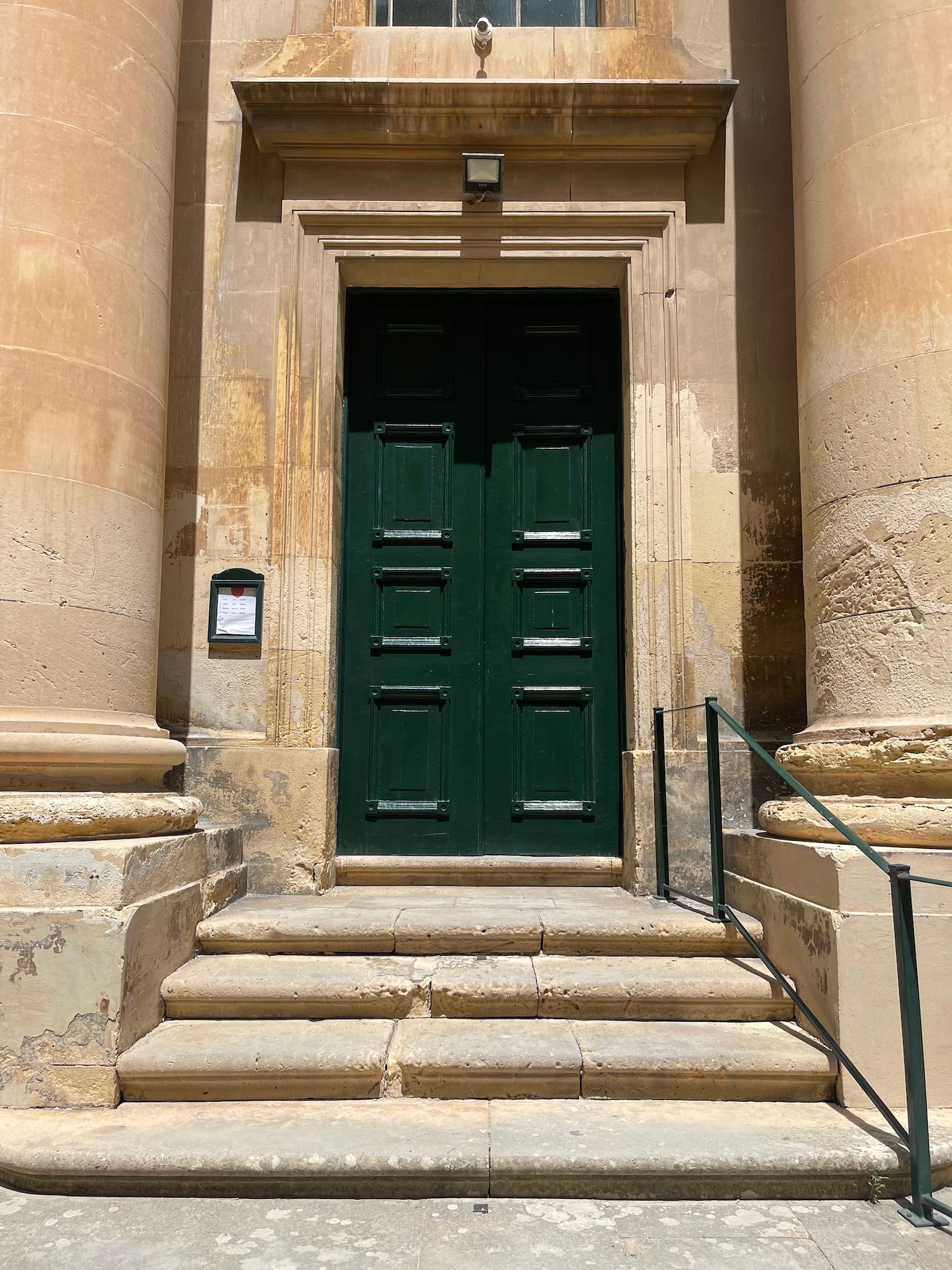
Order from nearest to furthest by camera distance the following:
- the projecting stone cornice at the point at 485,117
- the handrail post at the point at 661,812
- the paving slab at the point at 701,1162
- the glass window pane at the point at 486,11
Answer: the paving slab at the point at 701,1162 < the handrail post at the point at 661,812 < the projecting stone cornice at the point at 485,117 < the glass window pane at the point at 486,11

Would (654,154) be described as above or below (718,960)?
above

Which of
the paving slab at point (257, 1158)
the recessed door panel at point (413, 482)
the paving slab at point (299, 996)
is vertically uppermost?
the recessed door panel at point (413, 482)

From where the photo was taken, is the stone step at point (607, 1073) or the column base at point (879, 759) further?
the column base at point (879, 759)

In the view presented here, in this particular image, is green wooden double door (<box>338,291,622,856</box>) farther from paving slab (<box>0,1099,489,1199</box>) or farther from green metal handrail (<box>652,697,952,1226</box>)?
paving slab (<box>0,1099,489,1199</box>)

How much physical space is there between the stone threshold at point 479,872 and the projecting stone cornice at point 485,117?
3.99 metres

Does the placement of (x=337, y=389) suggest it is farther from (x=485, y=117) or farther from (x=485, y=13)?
(x=485, y=13)

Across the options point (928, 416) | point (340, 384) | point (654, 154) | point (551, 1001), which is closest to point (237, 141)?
point (340, 384)

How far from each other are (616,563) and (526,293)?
5.70 ft

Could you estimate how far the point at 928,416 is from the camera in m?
4.13

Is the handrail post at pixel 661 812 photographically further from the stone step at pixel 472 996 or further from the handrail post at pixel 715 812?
the stone step at pixel 472 996

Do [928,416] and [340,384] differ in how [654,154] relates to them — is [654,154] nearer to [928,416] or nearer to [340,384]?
[340,384]

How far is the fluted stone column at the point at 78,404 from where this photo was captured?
4.03m

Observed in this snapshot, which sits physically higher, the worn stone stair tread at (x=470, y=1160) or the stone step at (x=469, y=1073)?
the stone step at (x=469, y=1073)

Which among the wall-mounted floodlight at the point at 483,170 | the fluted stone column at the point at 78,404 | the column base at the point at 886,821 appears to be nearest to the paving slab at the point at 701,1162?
the column base at the point at 886,821
